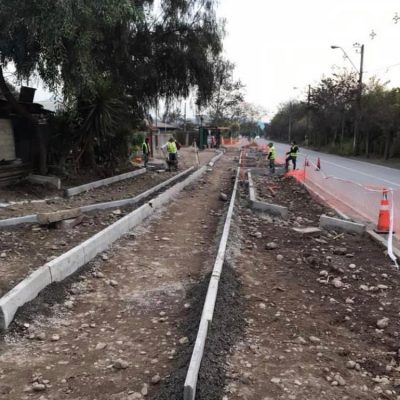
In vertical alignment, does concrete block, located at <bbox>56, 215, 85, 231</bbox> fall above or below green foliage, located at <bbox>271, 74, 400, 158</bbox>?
below

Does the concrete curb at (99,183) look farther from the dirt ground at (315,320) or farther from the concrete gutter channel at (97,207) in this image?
the dirt ground at (315,320)

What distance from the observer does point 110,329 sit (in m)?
4.92

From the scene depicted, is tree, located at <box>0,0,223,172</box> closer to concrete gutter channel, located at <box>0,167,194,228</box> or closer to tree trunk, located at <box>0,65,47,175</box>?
tree trunk, located at <box>0,65,47,175</box>

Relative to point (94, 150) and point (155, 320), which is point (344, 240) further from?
point (94, 150)

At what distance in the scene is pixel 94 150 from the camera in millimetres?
18438

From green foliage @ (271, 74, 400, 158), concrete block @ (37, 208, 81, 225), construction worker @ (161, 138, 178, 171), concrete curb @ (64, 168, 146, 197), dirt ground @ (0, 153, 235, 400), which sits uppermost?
green foliage @ (271, 74, 400, 158)

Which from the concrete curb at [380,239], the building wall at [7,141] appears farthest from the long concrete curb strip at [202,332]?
the building wall at [7,141]

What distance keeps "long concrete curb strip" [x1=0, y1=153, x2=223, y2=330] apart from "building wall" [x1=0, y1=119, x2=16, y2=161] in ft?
20.0

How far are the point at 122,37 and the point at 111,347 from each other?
14.3m

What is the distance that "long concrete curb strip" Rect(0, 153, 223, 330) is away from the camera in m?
4.75

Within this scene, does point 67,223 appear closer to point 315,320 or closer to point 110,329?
point 110,329

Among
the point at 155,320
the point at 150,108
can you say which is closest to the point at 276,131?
the point at 150,108

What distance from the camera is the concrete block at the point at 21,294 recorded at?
15.1 feet

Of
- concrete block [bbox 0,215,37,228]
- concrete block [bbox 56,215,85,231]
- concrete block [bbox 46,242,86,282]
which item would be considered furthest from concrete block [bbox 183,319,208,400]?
concrete block [bbox 0,215,37,228]
